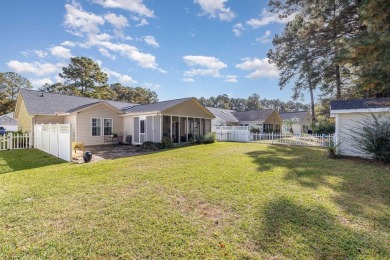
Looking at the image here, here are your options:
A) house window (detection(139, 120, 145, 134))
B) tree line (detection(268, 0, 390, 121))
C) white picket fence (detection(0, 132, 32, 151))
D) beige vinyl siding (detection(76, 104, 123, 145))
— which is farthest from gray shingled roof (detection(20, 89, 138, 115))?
tree line (detection(268, 0, 390, 121))

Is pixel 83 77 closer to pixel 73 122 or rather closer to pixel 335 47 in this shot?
pixel 73 122

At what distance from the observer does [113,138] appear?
55.4 ft

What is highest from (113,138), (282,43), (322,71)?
(282,43)

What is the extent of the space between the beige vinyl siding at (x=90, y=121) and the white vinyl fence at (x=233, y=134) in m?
10.2

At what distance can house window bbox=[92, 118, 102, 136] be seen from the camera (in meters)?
16.1

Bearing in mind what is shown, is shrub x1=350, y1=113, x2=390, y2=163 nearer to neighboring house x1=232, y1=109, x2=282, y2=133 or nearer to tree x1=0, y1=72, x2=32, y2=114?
neighboring house x1=232, y1=109, x2=282, y2=133

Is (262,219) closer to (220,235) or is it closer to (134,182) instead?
(220,235)

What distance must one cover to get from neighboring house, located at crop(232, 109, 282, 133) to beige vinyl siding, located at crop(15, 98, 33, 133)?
82.4 ft

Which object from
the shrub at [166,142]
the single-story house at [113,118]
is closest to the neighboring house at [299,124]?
the single-story house at [113,118]

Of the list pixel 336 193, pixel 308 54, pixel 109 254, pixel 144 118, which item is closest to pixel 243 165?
pixel 336 193

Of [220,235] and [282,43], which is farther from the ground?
[282,43]

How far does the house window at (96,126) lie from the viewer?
16078 mm

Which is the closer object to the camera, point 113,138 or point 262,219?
point 262,219

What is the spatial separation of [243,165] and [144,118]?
404 inches
